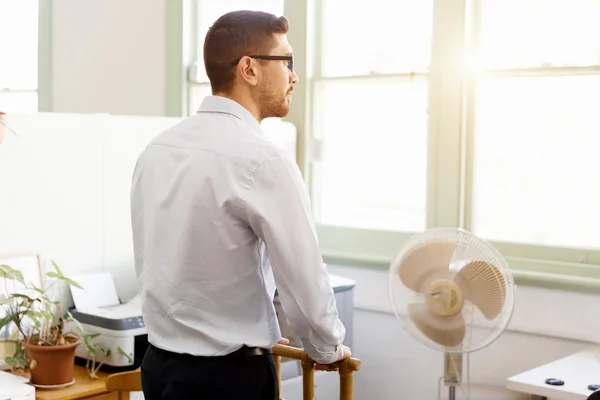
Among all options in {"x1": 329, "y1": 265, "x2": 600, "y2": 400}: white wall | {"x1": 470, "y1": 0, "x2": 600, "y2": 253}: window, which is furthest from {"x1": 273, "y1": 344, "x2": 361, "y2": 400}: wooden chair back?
{"x1": 470, "y1": 0, "x2": 600, "y2": 253}: window

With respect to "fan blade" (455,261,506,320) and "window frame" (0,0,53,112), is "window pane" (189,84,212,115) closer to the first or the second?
"window frame" (0,0,53,112)

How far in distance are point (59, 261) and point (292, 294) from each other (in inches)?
61.1

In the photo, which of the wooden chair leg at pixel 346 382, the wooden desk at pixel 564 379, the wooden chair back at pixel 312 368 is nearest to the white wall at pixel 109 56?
the wooden desk at pixel 564 379

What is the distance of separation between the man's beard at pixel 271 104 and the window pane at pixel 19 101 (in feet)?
12.7

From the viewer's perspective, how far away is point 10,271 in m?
2.66

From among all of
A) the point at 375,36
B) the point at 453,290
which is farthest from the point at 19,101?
the point at 453,290

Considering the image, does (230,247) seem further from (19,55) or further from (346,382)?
(19,55)

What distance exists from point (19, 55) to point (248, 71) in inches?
165

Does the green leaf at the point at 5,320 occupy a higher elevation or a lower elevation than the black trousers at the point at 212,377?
lower

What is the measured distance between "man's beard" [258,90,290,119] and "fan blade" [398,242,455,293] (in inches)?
39.7

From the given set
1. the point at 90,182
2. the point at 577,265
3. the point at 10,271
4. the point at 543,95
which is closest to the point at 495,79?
the point at 543,95

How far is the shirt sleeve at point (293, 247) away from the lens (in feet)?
5.32

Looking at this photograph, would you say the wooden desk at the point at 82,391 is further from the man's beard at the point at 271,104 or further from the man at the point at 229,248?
the man's beard at the point at 271,104

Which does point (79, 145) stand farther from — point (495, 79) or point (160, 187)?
point (495, 79)
